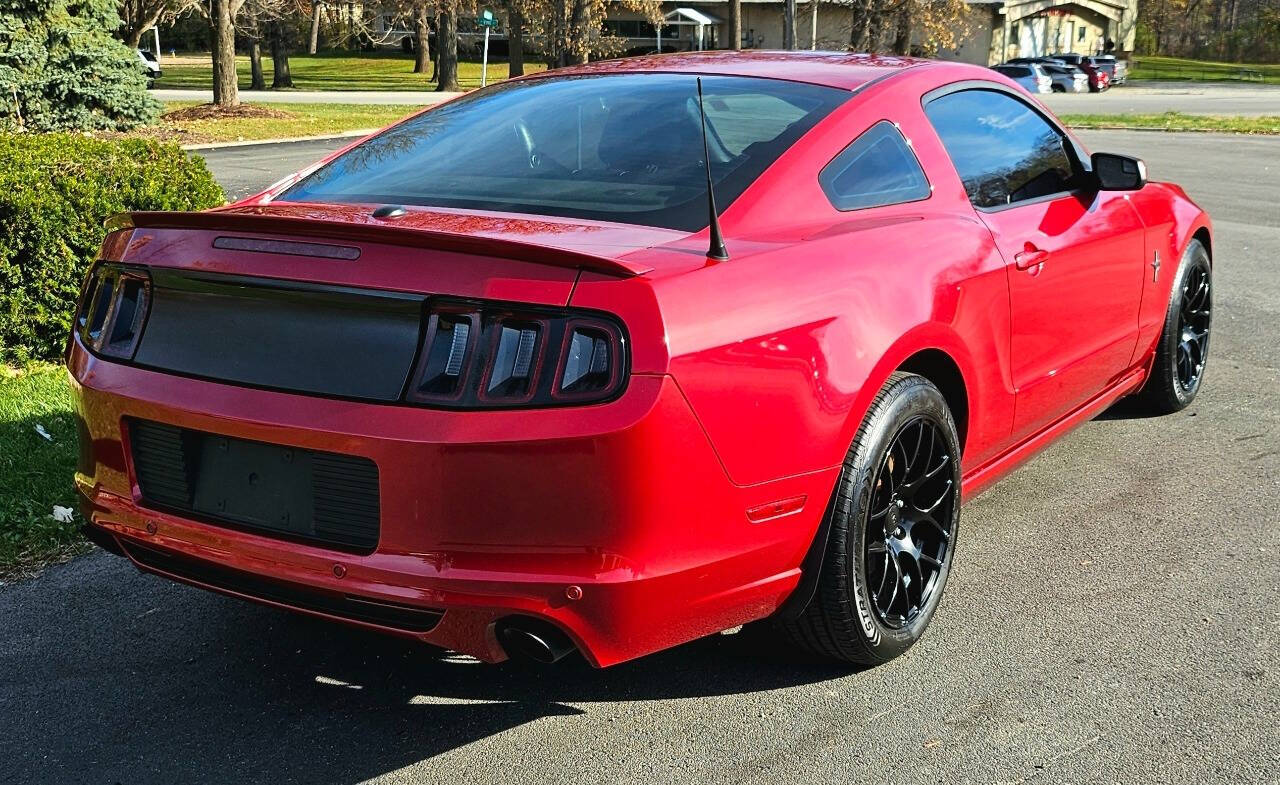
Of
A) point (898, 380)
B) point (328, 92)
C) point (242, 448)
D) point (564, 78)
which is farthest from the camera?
point (328, 92)

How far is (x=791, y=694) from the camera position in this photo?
3.21m

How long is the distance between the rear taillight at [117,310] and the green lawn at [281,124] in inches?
657

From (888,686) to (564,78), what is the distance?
2214 millimetres

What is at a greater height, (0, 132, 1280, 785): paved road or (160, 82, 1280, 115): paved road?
(160, 82, 1280, 115): paved road

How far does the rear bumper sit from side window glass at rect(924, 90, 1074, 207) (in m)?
1.67

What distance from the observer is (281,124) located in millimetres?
25547

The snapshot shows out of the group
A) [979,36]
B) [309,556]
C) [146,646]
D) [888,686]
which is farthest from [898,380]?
[979,36]

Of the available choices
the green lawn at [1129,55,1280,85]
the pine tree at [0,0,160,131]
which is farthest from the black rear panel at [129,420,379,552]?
the green lawn at [1129,55,1280,85]

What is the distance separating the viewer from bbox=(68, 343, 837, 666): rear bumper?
2.49 meters

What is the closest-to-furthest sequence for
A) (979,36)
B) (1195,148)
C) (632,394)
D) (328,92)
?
1. (632,394)
2. (1195,148)
3. (328,92)
4. (979,36)

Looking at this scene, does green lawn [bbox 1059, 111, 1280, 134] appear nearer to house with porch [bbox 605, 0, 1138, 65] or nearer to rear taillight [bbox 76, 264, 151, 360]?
rear taillight [bbox 76, 264, 151, 360]

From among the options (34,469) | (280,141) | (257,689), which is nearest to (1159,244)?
(257,689)

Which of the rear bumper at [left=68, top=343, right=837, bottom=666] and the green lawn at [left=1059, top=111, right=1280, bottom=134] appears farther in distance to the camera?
the green lawn at [left=1059, top=111, right=1280, bottom=134]

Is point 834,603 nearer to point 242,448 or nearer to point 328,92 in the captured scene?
point 242,448
